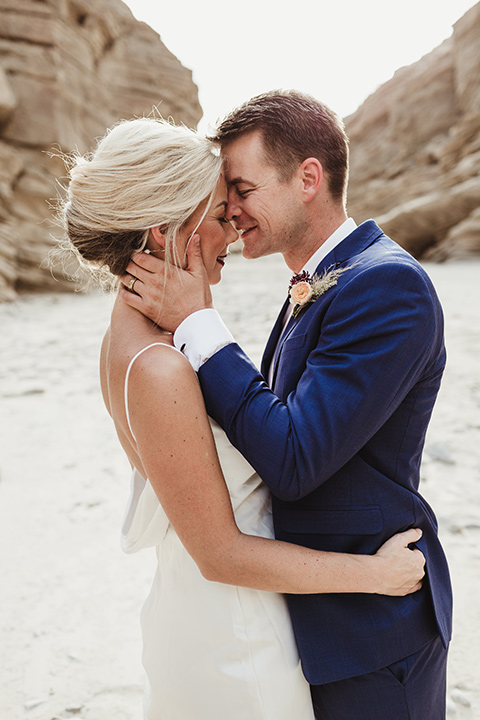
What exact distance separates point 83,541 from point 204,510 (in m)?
2.85

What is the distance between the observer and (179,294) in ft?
5.11

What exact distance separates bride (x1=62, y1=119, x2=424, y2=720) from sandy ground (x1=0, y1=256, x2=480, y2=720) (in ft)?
3.38

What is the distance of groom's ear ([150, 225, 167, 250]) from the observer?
1594 millimetres

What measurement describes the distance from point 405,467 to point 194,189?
1.05 metres

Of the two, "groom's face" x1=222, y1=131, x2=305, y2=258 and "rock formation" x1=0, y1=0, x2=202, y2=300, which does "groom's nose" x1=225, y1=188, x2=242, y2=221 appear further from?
"rock formation" x1=0, y1=0, x2=202, y2=300

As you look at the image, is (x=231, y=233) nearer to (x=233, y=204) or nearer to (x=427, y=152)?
(x=233, y=204)

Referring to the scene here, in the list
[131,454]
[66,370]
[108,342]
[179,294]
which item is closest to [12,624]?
[131,454]

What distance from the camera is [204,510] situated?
52.1 inches

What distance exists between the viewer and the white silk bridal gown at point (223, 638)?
1.41 meters

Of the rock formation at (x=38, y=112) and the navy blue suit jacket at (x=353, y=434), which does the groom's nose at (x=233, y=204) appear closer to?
the navy blue suit jacket at (x=353, y=434)

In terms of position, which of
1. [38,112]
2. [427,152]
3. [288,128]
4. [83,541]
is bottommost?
[83,541]

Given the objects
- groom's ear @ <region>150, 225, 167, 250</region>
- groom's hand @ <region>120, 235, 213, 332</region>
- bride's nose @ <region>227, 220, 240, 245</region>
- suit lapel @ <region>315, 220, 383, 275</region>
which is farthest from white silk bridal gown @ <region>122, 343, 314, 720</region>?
bride's nose @ <region>227, 220, 240, 245</region>

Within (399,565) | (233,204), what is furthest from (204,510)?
(233,204)

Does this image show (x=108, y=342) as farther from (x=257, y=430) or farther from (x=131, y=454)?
(x=257, y=430)
